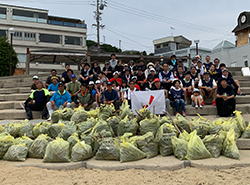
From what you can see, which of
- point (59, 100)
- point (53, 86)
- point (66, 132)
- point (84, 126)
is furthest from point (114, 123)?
point (53, 86)

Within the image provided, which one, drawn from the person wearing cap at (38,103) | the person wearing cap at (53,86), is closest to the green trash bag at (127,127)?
the person wearing cap at (38,103)

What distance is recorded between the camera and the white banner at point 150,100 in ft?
24.1

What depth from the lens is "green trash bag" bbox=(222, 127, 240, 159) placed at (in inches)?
159

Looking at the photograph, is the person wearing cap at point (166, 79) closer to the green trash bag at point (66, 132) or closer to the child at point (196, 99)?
the child at point (196, 99)

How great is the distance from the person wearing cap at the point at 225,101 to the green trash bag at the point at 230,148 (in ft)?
9.32

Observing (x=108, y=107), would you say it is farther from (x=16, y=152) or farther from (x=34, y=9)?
(x=34, y=9)

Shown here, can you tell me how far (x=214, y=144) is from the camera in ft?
13.6

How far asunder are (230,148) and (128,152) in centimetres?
186

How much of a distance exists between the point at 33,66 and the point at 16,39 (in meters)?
4.89

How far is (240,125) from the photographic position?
4.99m

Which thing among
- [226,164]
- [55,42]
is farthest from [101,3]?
[226,164]

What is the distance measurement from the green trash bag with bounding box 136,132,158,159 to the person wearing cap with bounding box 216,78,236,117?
11.6 feet

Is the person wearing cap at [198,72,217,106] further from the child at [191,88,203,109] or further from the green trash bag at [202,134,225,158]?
the green trash bag at [202,134,225,158]

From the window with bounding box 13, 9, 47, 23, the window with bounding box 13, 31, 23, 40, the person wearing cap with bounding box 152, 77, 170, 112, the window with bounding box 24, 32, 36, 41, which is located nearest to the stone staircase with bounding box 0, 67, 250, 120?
the person wearing cap with bounding box 152, 77, 170, 112
